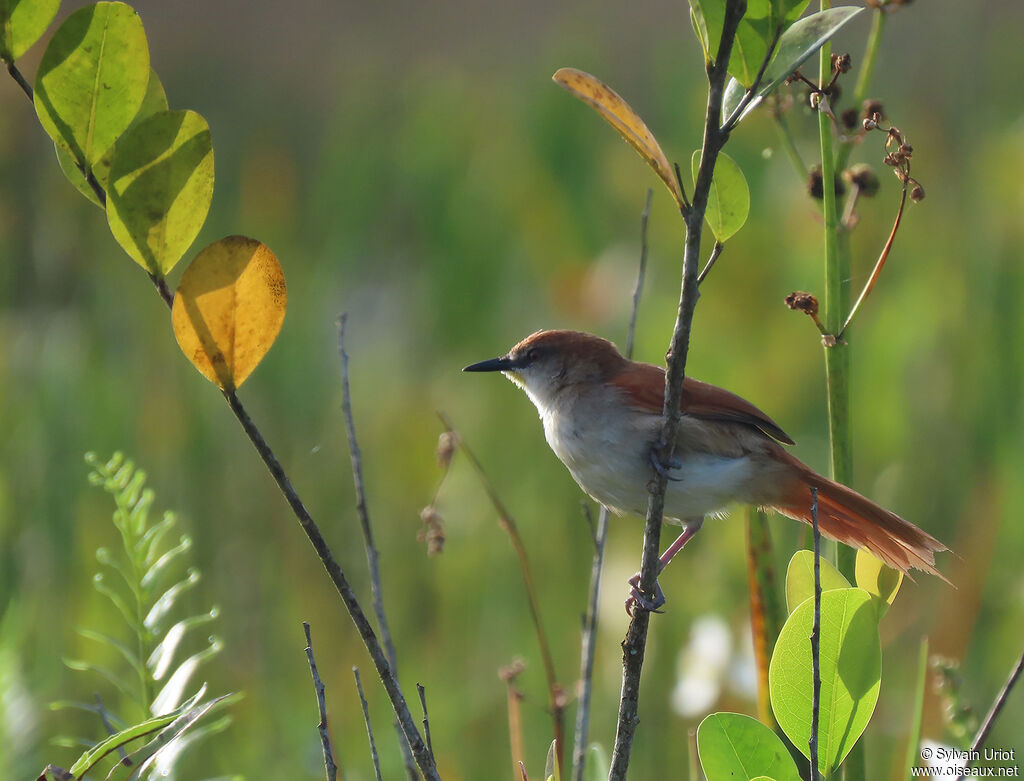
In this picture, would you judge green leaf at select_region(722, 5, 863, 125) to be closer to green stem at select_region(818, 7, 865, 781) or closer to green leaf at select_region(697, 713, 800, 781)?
green stem at select_region(818, 7, 865, 781)

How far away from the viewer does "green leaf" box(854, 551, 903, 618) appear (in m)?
1.11

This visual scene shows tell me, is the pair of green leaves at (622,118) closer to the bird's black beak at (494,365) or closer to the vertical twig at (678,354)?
the vertical twig at (678,354)

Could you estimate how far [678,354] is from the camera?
0.91 m

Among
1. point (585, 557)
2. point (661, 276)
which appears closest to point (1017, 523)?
point (585, 557)

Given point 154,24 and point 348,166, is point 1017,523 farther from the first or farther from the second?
point 154,24

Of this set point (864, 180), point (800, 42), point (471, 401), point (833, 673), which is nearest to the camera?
point (800, 42)

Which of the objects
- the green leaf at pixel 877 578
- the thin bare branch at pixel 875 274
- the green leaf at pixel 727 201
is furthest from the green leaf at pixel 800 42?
the green leaf at pixel 877 578

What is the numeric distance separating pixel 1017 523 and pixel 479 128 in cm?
288

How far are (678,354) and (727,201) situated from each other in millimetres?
169

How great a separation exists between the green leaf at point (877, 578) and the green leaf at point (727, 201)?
1.25 feet

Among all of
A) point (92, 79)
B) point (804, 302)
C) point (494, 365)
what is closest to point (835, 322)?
point (804, 302)

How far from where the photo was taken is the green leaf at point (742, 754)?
39.4 inches

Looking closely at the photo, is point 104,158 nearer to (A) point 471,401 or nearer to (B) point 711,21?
(B) point 711,21

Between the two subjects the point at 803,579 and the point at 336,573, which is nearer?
the point at 336,573
